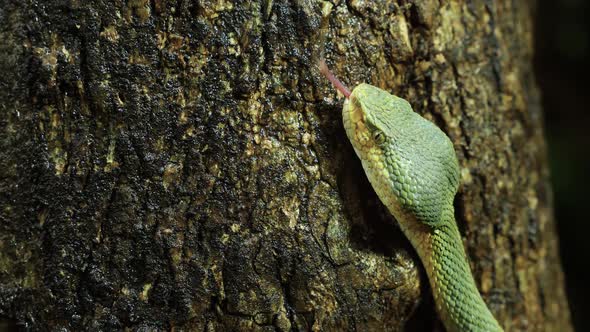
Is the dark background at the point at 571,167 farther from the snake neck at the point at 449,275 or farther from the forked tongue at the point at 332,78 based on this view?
the forked tongue at the point at 332,78

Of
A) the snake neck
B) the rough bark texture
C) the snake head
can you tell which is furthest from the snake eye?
the snake neck

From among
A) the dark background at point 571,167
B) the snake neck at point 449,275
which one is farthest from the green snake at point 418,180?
the dark background at point 571,167

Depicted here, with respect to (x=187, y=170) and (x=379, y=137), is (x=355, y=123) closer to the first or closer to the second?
(x=379, y=137)

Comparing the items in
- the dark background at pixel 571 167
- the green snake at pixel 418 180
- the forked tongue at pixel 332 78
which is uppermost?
the forked tongue at pixel 332 78

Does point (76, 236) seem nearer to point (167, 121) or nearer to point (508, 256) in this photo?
point (167, 121)

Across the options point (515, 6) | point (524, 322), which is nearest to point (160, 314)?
point (524, 322)

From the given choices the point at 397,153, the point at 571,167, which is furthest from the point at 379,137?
the point at 571,167
